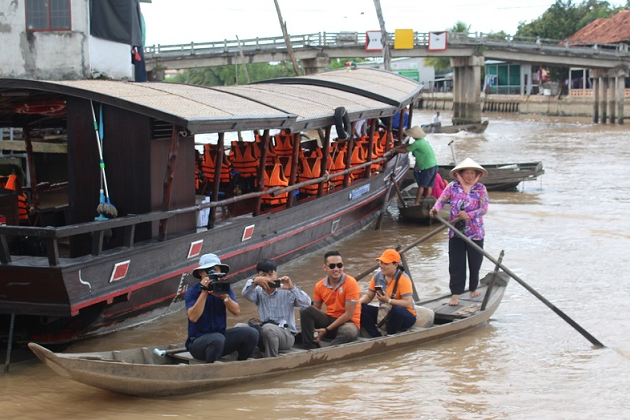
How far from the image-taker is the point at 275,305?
7.26m

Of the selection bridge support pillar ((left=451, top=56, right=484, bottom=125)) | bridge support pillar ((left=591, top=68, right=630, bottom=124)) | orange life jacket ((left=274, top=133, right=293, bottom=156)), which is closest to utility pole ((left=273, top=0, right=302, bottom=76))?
orange life jacket ((left=274, top=133, right=293, bottom=156))

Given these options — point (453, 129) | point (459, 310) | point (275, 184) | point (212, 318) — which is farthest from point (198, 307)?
point (453, 129)

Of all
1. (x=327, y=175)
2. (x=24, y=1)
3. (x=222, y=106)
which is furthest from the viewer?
(x=24, y=1)

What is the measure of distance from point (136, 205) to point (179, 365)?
7.99 feet

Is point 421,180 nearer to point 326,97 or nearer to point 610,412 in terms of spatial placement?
point 326,97

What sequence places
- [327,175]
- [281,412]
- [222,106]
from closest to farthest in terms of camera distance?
[281,412] → [222,106] → [327,175]

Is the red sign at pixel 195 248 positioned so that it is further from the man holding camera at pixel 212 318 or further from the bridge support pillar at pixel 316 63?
the bridge support pillar at pixel 316 63

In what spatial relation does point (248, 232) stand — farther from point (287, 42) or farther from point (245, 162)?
point (287, 42)

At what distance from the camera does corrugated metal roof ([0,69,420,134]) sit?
8.20 metres

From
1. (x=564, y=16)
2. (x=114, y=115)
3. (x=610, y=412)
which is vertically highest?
(x=564, y=16)

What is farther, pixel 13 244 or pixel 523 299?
pixel 523 299

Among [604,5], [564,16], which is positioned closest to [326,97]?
[564,16]

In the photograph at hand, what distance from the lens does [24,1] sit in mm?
15492

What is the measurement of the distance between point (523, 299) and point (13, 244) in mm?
5845
